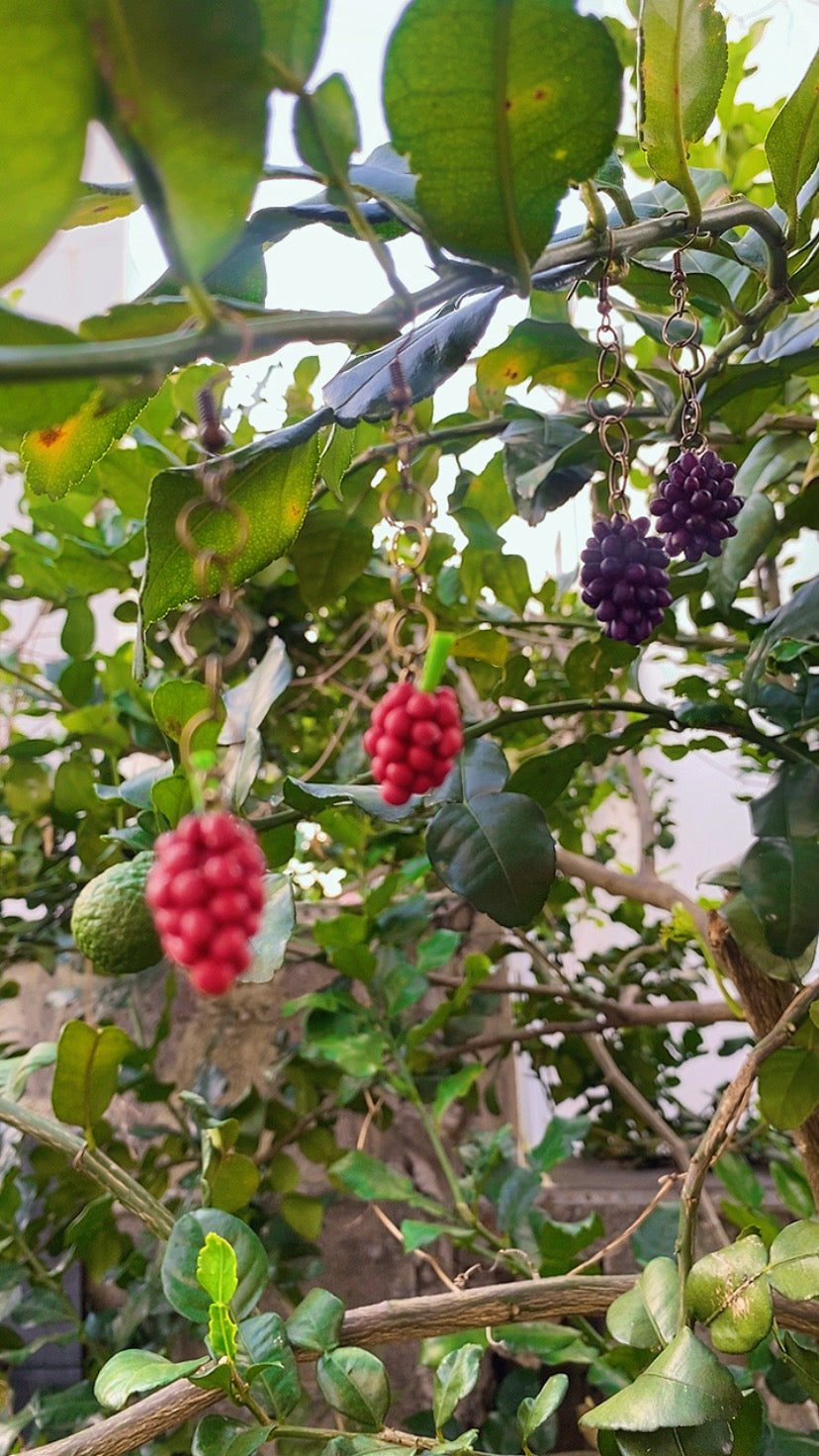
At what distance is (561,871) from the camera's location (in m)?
1.17

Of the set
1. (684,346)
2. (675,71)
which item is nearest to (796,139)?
(675,71)

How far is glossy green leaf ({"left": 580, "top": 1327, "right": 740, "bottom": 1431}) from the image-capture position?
49cm

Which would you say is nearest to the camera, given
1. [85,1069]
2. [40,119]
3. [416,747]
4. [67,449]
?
[40,119]

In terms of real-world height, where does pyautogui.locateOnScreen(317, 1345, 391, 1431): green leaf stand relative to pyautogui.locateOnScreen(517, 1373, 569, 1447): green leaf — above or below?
above

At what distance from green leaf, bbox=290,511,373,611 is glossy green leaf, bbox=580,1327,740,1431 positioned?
1.93ft

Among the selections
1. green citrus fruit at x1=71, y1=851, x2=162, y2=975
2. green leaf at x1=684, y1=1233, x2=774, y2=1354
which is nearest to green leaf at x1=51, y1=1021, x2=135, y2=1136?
green citrus fruit at x1=71, y1=851, x2=162, y2=975

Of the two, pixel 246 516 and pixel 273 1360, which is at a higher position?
pixel 246 516

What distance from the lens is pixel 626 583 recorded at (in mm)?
652

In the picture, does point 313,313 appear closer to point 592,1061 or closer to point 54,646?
point 592,1061

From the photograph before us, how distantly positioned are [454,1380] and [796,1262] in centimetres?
20

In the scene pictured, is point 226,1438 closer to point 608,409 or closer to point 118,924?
point 118,924

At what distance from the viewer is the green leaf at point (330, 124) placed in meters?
0.34

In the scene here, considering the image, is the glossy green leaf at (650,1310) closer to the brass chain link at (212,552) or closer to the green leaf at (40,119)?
the brass chain link at (212,552)

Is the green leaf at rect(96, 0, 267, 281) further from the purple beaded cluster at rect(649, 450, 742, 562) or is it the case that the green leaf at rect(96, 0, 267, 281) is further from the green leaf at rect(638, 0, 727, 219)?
the purple beaded cluster at rect(649, 450, 742, 562)
